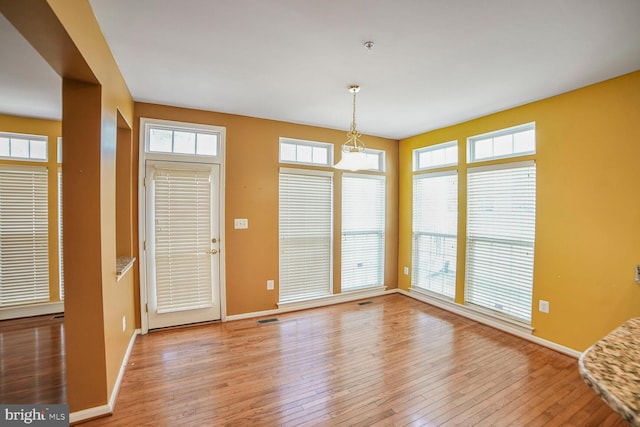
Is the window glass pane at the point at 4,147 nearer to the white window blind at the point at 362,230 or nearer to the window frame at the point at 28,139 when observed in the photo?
the window frame at the point at 28,139

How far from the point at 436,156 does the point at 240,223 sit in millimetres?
3042

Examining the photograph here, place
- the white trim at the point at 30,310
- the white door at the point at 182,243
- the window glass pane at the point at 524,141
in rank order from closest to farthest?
the window glass pane at the point at 524,141, the white door at the point at 182,243, the white trim at the point at 30,310

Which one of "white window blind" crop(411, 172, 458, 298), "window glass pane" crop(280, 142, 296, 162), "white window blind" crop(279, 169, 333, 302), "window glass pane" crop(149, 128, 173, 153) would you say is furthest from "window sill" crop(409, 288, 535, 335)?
"window glass pane" crop(149, 128, 173, 153)

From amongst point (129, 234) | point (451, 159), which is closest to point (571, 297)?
point (451, 159)

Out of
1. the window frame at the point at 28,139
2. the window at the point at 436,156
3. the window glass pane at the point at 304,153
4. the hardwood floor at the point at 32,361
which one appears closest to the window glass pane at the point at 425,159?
the window at the point at 436,156

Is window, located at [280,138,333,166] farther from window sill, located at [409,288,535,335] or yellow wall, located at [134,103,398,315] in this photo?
window sill, located at [409,288,535,335]

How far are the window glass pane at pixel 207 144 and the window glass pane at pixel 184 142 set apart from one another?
6 cm

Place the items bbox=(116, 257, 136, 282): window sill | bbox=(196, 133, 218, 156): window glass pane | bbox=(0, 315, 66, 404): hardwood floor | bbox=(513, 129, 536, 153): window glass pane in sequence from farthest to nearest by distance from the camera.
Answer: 1. bbox=(196, 133, 218, 156): window glass pane
2. bbox=(513, 129, 536, 153): window glass pane
3. bbox=(116, 257, 136, 282): window sill
4. bbox=(0, 315, 66, 404): hardwood floor

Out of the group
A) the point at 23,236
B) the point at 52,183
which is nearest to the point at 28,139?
the point at 52,183

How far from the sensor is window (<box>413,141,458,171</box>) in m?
4.00

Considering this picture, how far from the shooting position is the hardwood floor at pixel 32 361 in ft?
6.99

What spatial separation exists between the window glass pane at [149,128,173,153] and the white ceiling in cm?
37

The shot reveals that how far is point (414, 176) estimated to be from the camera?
179 inches

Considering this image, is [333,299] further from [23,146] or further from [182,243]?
[23,146]
